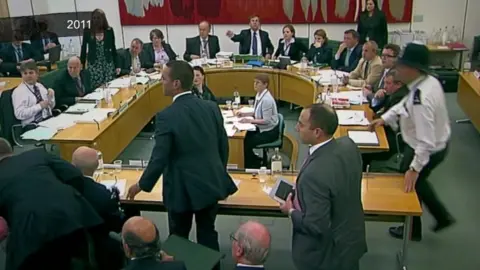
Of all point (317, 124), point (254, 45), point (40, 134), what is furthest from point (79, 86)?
point (317, 124)

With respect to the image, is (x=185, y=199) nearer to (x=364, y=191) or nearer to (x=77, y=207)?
(x=77, y=207)

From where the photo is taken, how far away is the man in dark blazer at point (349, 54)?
7246mm

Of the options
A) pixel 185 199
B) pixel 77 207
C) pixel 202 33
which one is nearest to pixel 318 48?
pixel 202 33

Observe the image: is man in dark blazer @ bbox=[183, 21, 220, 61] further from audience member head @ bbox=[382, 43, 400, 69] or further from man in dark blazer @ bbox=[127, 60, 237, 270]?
man in dark blazer @ bbox=[127, 60, 237, 270]

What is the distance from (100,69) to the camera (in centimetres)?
729

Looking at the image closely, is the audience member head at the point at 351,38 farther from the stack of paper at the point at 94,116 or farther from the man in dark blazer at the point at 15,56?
the man in dark blazer at the point at 15,56

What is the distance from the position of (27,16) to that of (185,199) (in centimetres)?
727

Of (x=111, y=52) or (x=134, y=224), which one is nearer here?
(x=134, y=224)

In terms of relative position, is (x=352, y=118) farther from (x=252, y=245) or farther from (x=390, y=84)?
(x=252, y=245)

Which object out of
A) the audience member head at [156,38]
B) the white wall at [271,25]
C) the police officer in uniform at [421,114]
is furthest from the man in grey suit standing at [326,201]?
the white wall at [271,25]

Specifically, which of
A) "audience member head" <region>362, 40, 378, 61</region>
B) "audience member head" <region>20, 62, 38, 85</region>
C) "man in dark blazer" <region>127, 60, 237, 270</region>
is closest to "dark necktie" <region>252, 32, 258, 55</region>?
"audience member head" <region>362, 40, 378, 61</region>

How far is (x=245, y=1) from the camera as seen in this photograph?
9719mm

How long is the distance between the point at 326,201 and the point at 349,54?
5095mm

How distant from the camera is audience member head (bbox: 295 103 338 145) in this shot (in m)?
2.68
